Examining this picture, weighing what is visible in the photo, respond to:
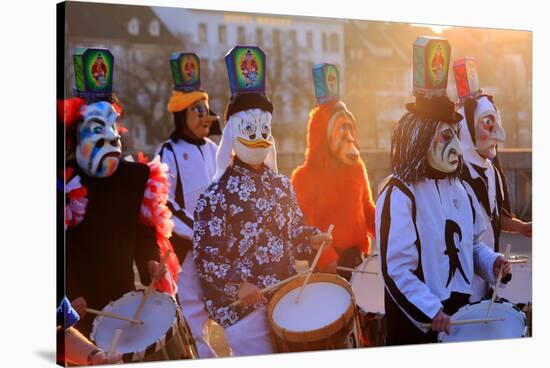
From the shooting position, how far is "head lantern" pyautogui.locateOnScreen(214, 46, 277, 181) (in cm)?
747

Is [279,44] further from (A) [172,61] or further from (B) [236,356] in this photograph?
(B) [236,356]

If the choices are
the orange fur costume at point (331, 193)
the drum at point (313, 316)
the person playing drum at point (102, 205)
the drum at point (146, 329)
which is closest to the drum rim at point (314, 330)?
the drum at point (313, 316)

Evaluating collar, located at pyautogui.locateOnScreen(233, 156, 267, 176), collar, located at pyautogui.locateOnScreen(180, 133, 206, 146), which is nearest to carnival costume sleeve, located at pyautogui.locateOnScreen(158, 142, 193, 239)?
collar, located at pyautogui.locateOnScreen(180, 133, 206, 146)

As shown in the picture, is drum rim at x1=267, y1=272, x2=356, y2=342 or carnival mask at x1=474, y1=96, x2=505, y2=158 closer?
drum rim at x1=267, y1=272, x2=356, y2=342

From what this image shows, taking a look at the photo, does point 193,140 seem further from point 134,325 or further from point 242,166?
point 134,325

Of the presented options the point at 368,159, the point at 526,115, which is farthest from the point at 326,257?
the point at 526,115

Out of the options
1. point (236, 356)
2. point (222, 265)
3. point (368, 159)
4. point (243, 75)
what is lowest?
point (236, 356)

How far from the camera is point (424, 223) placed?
793 cm

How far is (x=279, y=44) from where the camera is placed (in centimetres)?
760

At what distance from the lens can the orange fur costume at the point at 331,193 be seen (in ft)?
25.4

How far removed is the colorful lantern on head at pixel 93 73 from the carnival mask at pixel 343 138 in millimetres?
1439

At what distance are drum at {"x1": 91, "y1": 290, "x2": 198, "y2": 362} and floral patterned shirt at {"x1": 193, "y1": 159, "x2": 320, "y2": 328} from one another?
0.91ft

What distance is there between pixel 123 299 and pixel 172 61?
1.37 metres

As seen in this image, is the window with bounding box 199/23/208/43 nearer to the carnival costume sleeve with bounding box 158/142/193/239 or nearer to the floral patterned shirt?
the carnival costume sleeve with bounding box 158/142/193/239
